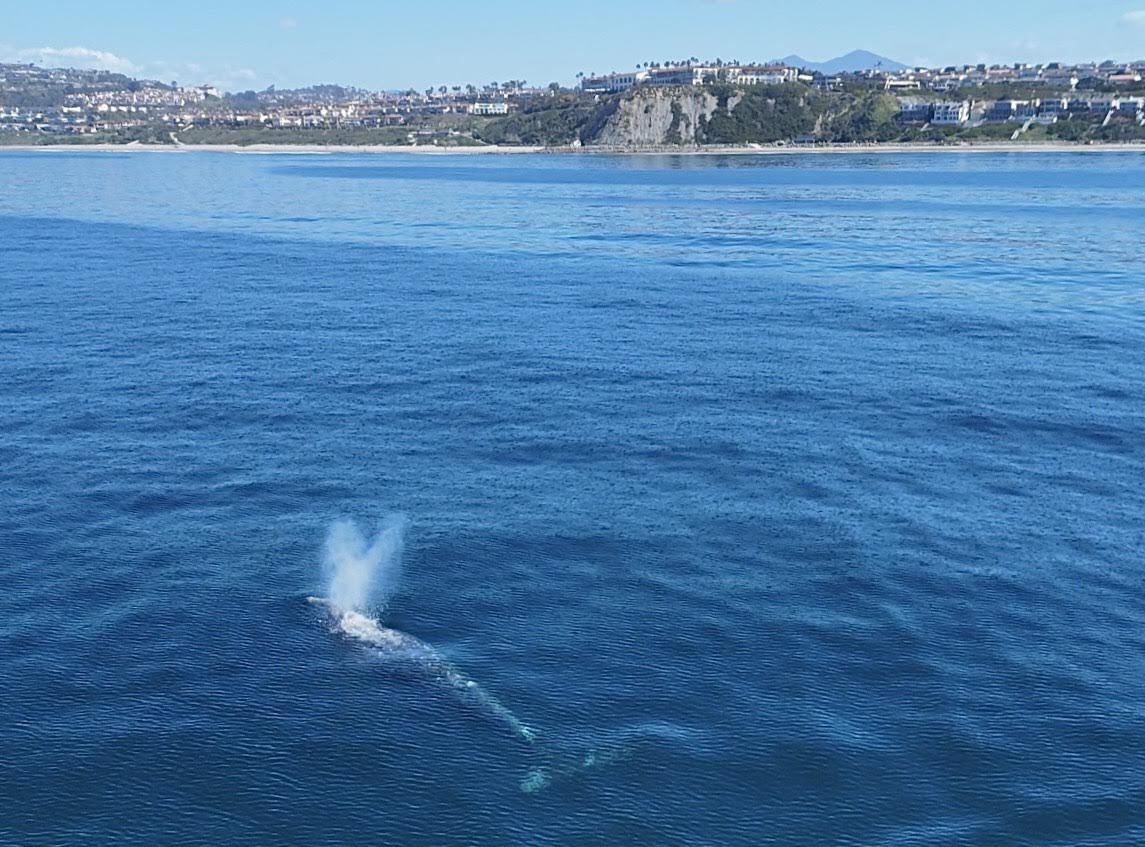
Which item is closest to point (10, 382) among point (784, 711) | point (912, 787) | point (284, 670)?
point (284, 670)

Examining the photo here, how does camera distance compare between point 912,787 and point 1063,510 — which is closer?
point 912,787

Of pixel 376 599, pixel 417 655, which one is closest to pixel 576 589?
pixel 417 655

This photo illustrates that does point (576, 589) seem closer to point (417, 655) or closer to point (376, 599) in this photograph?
point (417, 655)

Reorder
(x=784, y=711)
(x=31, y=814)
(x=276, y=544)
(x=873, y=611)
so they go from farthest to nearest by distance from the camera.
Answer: (x=276, y=544), (x=873, y=611), (x=784, y=711), (x=31, y=814)

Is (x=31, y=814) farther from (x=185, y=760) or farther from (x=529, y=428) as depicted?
(x=529, y=428)

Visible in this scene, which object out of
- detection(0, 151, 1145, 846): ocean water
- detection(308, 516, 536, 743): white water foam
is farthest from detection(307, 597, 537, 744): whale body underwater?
detection(0, 151, 1145, 846): ocean water

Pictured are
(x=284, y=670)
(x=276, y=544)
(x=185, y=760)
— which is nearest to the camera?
(x=185, y=760)
